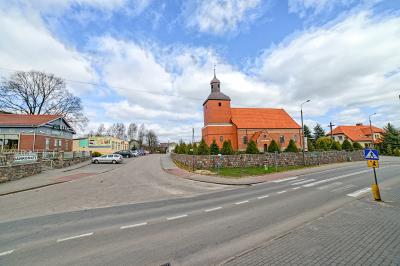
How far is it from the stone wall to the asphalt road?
42.4 feet

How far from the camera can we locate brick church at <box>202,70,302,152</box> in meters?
43.9

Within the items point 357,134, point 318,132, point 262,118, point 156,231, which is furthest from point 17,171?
point 357,134

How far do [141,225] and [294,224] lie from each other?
16.9 ft

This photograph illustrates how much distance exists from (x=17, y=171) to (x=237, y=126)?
36.6m

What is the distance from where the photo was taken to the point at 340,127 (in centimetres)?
6681

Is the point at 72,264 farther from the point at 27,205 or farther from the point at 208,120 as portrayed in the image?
the point at 208,120

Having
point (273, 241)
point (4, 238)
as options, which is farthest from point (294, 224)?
point (4, 238)

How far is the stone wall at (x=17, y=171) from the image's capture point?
16.3 m

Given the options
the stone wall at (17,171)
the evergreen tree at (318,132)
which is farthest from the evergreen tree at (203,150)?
the evergreen tree at (318,132)

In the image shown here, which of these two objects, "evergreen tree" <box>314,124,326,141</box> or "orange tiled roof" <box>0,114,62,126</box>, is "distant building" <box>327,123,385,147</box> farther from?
"orange tiled roof" <box>0,114,62,126</box>

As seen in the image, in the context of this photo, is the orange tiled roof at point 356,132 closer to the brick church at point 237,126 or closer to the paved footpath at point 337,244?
the brick church at point 237,126

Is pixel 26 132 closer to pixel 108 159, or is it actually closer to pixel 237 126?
pixel 108 159

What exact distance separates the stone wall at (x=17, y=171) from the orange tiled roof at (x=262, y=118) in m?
35.5

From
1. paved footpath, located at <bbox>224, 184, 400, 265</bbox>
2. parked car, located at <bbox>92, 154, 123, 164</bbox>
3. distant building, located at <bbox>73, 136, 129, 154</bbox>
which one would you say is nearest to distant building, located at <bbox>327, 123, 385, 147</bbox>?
parked car, located at <bbox>92, 154, 123, 164</bbox>
